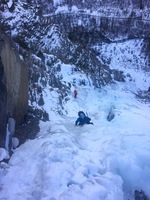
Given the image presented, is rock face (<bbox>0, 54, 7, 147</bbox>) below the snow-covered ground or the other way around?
the other way around

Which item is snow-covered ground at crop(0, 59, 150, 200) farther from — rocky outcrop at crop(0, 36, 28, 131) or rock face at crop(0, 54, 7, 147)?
rocky outcrop at crop(0, 36, 28, 131)

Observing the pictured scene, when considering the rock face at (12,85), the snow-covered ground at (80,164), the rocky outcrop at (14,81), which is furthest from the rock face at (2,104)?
the snow-covered ground at (80,164)

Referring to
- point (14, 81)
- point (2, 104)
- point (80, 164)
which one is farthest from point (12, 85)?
point (80, 164)

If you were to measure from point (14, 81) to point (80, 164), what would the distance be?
11.5 ft

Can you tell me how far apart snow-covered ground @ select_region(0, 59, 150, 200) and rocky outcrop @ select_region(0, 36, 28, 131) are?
3.25 feet

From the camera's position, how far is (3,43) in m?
7.48

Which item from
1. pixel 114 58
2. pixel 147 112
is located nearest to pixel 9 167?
pixel 147 112

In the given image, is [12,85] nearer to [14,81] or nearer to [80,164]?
[14,81]

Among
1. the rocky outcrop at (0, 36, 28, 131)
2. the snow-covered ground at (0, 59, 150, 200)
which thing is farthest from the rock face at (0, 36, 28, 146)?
the snow-covered ground at (0, 59, 150, 200)

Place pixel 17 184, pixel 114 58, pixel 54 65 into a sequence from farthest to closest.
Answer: pixel 114 58, pixel 54 65, pixel 17 184

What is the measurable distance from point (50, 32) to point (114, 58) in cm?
544

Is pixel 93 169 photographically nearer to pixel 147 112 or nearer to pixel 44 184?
pixel 44 184

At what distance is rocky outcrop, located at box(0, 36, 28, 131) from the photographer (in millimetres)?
7500

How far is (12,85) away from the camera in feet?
26.0
